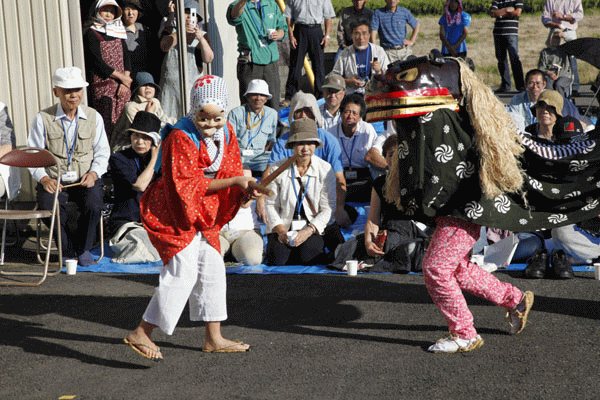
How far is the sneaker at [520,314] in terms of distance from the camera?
202 inches

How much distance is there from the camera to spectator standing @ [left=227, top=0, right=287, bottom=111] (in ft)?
36.4

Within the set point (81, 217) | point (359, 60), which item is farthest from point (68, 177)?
point (359, 60)

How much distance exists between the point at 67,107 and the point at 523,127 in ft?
16.4

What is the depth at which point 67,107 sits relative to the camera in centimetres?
803

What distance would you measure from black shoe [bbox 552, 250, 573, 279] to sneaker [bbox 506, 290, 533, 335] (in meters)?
1.63

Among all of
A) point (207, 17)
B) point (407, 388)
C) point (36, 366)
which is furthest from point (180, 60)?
point (407, 388)

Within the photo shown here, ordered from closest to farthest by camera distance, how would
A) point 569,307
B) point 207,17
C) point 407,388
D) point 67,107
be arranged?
point 407,388 → point 569,307 → point 67,107 → point 207,17

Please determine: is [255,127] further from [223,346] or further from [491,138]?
[491,138]

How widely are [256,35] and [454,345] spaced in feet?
23.3

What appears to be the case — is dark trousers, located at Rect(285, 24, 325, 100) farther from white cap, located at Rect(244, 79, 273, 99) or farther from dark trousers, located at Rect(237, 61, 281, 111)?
white cap, located at Rect(244, 79, 273, 99)

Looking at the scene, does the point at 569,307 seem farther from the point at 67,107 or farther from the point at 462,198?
the point at 67,107

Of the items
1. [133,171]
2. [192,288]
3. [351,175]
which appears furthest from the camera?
[351,175]

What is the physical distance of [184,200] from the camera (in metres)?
4.66

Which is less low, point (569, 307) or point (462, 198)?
point (462, 198)
